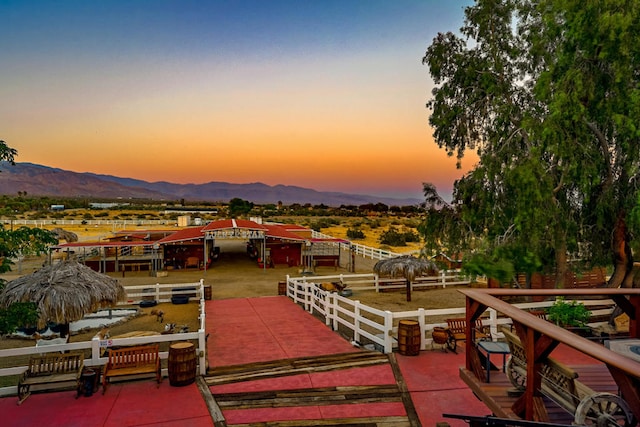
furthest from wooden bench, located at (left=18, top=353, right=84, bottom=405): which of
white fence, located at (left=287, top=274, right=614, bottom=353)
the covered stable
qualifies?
the covered stable

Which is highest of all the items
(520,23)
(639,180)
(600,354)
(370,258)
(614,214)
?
(520,23)

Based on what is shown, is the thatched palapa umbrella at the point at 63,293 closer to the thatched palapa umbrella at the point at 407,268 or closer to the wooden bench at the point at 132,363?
the wooden bench at the point at 132,363

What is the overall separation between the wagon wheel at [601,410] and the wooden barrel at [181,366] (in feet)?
21.9

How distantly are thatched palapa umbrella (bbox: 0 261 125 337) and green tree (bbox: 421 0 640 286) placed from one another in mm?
10196

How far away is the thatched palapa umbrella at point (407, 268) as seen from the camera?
674 inches

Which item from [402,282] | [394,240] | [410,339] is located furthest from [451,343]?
[394,240]

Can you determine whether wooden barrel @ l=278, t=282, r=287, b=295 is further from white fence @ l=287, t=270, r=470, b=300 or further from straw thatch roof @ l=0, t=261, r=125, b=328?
straw thatch roof @ l=0, t=261, r=125, b=328

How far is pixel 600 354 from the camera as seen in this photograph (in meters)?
3.43

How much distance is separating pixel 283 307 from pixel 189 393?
791cm

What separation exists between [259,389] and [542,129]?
9.64 meters

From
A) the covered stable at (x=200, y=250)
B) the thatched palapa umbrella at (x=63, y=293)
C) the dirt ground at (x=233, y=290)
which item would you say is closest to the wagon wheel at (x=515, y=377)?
the thatched palapa umbrella at (x=63, y=293)

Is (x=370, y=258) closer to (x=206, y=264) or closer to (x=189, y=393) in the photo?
(x=206, y=264)

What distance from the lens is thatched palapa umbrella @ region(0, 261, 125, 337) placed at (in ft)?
30.8

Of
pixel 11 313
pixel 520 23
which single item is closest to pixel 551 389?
pixel 11 313
